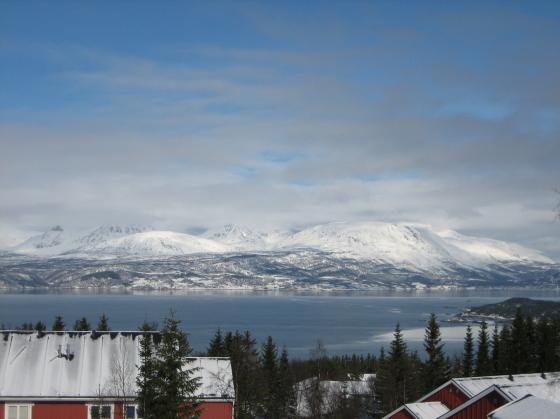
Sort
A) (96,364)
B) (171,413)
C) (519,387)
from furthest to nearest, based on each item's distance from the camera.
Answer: (96,364)
(519,387)
(171,413)

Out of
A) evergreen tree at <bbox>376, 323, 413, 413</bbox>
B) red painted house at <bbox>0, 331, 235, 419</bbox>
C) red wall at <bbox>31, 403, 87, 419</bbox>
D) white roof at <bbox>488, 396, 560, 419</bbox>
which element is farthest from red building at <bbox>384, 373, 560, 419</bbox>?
evergreen tree at <bbox>376, 323, 413, 413</bbox>

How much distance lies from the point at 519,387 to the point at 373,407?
32.7m

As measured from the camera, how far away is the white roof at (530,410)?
70.9ft

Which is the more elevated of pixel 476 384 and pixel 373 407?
pixel 476 384

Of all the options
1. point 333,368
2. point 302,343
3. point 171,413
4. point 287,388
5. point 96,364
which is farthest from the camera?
point 302,343

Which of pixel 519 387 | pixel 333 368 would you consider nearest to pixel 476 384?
pixel 519 387

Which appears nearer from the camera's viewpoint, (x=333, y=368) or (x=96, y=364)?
(x=96, y=364)

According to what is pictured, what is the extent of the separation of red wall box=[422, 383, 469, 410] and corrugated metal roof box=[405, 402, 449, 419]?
351mm

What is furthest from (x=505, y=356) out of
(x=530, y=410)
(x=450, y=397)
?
(x=530, y=410)

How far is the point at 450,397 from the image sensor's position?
36250mm

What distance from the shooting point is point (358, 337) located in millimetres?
164625

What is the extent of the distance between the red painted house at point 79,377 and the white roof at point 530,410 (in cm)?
1262

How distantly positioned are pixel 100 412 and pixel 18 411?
11.9 ft

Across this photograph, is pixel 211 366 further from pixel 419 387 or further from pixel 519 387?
pixel 419 387
